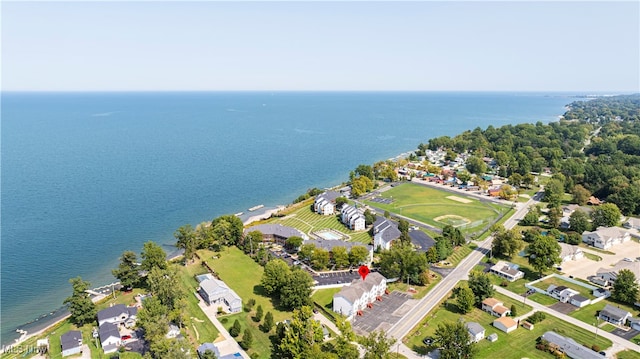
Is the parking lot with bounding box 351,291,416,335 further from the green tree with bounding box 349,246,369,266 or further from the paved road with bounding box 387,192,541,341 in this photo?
the green tree with bounding box 349,246,369,266

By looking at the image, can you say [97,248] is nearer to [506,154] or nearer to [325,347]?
[325,347]

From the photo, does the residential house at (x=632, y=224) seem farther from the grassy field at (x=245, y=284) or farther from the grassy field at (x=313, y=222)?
the grassy field at (x=245, y=284)

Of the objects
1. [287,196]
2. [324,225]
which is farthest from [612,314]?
[287,196]

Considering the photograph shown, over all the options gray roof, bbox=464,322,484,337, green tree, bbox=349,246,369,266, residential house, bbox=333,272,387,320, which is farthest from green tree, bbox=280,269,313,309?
gray roof, bbox=464,322,484,337

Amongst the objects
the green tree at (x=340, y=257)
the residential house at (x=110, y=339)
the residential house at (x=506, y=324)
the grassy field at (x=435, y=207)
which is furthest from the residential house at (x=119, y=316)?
the grassy field at (x=435, y=207)

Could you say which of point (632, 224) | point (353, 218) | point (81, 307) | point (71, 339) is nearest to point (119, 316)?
point (81, 307)
